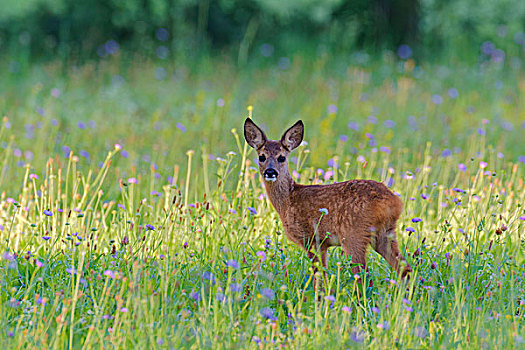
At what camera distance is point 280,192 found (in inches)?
201

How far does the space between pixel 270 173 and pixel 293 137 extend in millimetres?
433

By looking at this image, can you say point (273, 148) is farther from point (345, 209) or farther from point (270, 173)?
point (345, 209)

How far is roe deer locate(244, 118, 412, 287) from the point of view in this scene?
4.55 meters

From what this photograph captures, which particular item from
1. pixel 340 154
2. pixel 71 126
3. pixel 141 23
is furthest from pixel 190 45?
pixel 340 154

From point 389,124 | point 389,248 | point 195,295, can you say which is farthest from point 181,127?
point 195,295

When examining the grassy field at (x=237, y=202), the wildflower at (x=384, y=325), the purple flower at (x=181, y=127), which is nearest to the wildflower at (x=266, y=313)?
the grassy field at (x=237, y=202)

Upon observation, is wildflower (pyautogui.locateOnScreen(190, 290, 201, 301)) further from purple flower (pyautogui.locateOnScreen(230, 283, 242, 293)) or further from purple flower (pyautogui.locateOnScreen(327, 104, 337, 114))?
purple flower (pyautogui.locateOnScreen(327, 104, 337, 114))

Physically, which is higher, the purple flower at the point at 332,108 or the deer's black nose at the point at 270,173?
the purple flower at the point at 332,108

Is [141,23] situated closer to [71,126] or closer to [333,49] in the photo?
[333,49]

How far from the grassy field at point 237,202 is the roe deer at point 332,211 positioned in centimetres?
13

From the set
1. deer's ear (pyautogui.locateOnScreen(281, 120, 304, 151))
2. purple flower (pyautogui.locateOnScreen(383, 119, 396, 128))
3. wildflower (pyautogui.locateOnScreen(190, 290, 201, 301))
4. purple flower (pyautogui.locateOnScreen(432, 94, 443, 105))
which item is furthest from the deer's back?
purple flower (pyautogui.locateOnScreen(432, 94, 443, 105))

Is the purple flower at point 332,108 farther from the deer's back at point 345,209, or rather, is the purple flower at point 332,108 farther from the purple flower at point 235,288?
the purple flower at point 235,288

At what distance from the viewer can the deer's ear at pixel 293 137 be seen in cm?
519

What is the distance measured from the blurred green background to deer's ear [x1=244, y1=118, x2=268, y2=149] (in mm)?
7662
